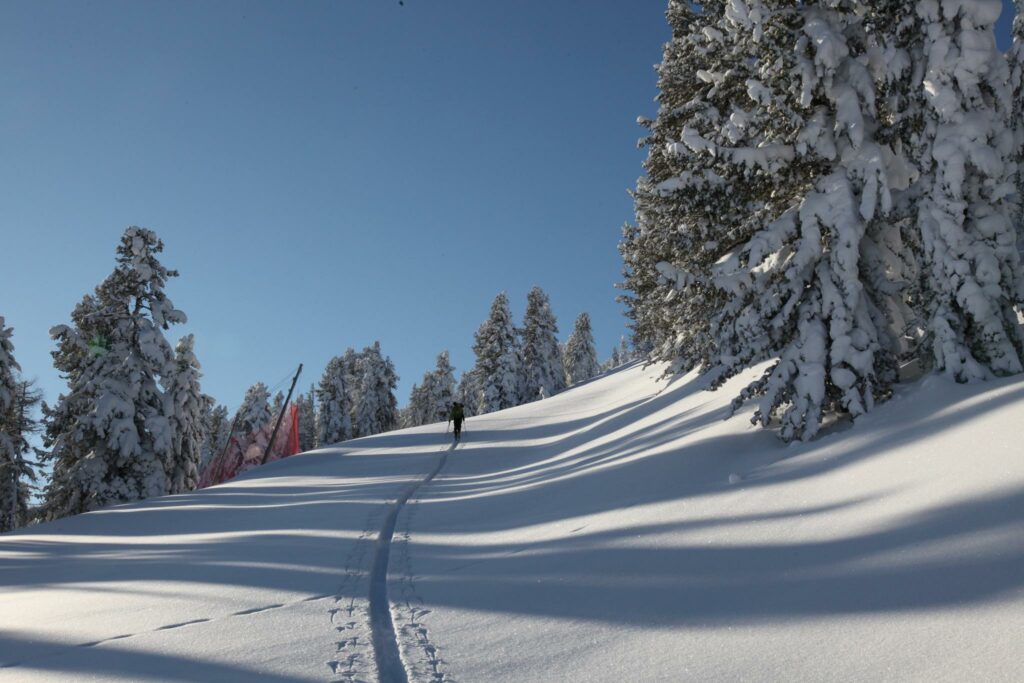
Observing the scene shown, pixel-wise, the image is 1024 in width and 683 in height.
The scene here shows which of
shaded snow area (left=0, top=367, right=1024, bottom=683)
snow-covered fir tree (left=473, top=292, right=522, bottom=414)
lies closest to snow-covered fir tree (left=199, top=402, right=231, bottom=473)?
snow-covered fir tree (left=473, top=292, right=522, bottom=414)

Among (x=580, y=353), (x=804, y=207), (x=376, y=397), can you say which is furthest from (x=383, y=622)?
(x=580, y=353)

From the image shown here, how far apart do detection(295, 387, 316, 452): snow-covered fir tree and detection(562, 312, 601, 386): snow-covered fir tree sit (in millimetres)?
34226

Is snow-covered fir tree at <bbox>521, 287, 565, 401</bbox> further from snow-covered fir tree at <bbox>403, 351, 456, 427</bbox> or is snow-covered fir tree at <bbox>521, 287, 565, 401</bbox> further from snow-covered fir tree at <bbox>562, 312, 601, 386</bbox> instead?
snow-covered fir tree at <bbox>562, 312, 601, 386</bbox>

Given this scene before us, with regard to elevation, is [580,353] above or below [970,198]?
above

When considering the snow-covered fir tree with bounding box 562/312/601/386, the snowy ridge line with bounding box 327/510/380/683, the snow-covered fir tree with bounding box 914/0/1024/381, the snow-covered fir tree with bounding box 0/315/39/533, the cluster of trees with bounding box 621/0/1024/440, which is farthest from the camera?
the snow-covered fir tree with bounding box 562/312/601/386

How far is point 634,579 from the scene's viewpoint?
5902 mm

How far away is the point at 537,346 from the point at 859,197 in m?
52.0

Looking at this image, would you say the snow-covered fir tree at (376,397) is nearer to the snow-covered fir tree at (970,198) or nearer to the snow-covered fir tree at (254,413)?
the snow-covered fir tree at (254,413)

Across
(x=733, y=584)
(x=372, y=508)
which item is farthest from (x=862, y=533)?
(x=372, y=508)

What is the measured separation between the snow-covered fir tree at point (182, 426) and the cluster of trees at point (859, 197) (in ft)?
70.3

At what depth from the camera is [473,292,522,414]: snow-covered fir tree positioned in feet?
186

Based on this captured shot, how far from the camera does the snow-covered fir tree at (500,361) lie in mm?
56594

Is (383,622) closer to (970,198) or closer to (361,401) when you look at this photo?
(970,198)

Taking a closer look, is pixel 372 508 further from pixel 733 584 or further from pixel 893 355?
pixel 893 355
